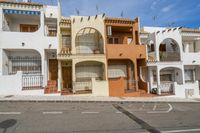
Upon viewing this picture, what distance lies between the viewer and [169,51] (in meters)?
19.9

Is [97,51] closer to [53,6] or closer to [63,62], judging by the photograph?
[63,62]

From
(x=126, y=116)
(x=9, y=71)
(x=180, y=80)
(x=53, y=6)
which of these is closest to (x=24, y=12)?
(x=53, y=6)

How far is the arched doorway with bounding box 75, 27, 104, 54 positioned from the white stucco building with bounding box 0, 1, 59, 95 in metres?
2.66

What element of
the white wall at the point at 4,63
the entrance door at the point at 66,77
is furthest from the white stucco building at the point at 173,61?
the white wall at the point at 4,63

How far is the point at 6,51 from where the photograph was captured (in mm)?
14031

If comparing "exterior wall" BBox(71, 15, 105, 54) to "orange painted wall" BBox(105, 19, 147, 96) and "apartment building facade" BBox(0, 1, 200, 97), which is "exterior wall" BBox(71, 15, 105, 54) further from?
"orange painted wall" BBox(105, 19, 147, 96)

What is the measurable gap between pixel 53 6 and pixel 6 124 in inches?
497

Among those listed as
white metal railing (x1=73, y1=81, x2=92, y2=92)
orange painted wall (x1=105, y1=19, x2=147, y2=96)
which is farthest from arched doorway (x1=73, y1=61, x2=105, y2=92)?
orange painted wall (x1=105, y1=19, x2=147, y2=96)

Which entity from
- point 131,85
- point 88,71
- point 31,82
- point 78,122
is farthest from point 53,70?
point 78,122

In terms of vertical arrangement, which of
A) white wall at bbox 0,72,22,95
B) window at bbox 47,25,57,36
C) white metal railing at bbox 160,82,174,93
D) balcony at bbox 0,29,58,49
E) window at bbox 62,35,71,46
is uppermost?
window at bbox 47,25,57,36

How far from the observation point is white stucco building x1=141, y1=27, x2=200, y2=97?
17594mm

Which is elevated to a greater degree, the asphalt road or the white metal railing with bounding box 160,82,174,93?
the white metal railing with bounding box 160,82,174,93

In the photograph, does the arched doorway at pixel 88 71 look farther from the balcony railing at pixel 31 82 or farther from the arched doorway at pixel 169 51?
the arched doorway at pixel 169 51

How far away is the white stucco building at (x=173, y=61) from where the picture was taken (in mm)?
17594
